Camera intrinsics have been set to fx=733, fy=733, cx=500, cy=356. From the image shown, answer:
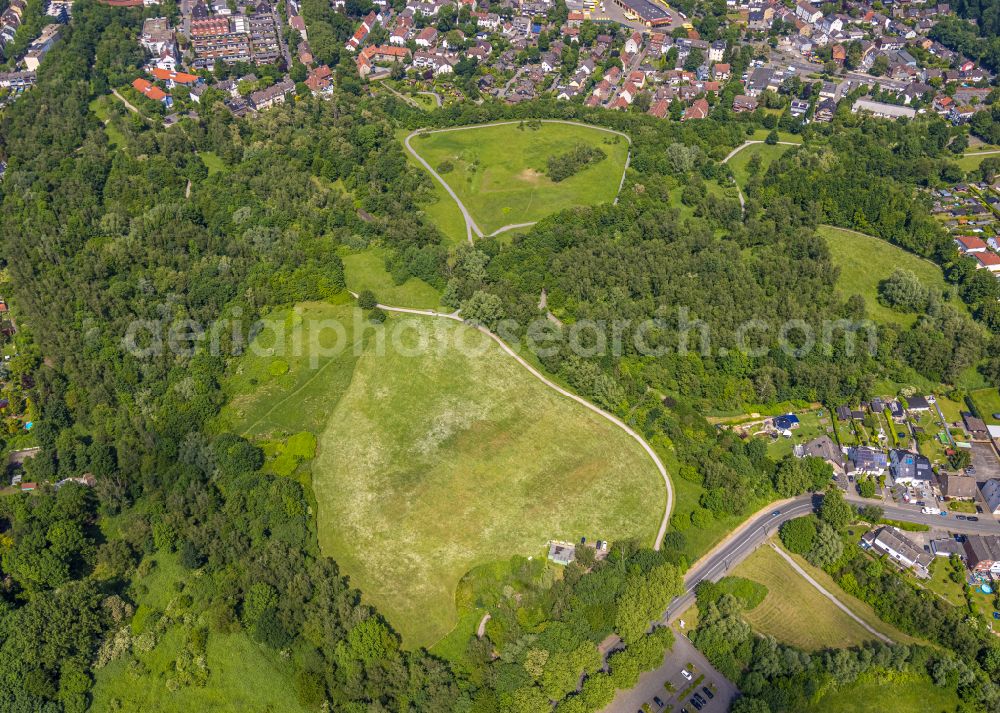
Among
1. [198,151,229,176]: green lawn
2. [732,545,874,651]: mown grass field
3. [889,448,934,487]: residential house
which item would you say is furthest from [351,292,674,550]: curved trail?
[198,151,229,176]: green lawn

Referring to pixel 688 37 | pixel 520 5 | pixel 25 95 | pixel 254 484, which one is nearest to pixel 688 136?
pixel 688 37

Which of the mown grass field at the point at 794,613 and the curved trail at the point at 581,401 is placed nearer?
A: the mown grass field at the point at 794,613

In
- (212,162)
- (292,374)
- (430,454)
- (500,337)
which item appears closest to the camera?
(430,454)

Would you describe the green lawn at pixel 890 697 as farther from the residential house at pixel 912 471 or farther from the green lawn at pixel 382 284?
the green lawn at pixel 382 284

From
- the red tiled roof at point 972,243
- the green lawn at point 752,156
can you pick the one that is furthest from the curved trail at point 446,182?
the red tiled roof at point 972,243

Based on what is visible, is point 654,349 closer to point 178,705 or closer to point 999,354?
point 999,354

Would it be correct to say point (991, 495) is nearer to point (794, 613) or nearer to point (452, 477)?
point (794, 613)

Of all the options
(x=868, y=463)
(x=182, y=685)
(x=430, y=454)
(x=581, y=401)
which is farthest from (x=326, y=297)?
(x=868, y=463)
